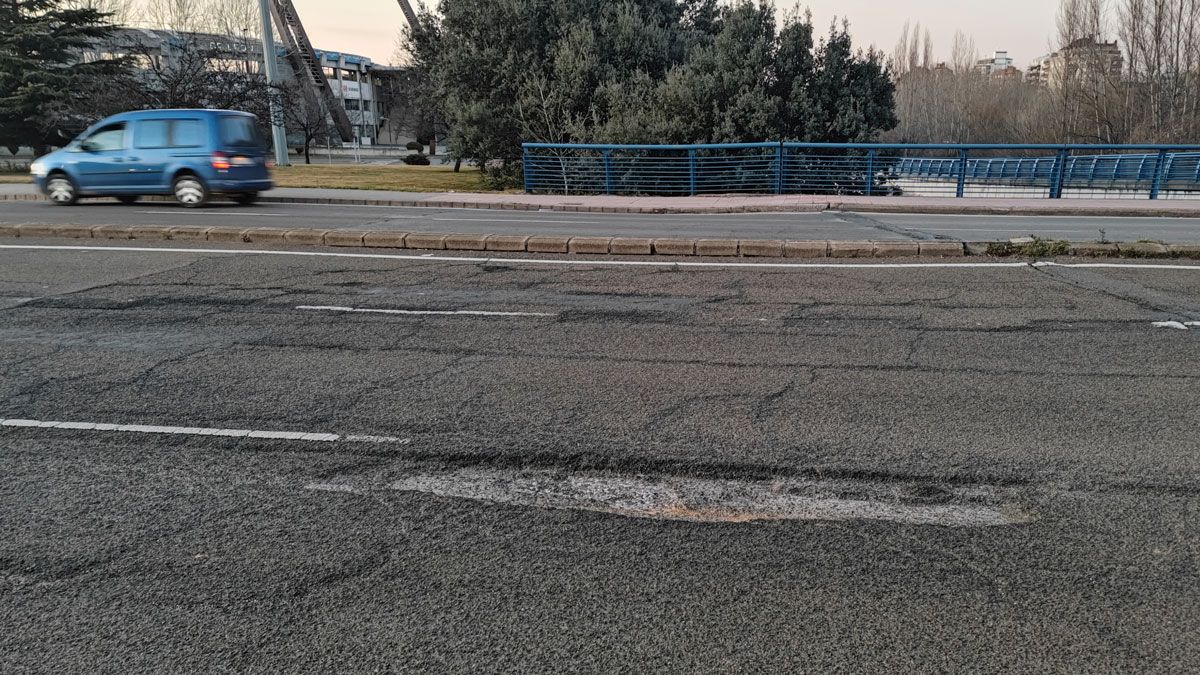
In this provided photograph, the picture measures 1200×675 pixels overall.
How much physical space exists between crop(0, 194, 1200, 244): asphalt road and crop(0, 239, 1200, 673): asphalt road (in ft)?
19.8

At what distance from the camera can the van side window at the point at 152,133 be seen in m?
17.0

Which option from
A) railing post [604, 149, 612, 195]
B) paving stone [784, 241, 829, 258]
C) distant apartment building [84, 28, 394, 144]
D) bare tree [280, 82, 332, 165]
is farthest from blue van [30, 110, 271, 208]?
distant apartment building [84, 28, 394, 144]

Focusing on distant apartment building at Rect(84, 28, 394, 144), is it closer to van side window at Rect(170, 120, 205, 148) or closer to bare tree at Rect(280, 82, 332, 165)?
bare tree at Rect(280, 82, 332, 165)

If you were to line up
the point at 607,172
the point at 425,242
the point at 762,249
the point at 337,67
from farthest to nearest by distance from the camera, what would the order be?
the point at 337,67
the point at 607,172
the point at 425,242
the point at 762,249

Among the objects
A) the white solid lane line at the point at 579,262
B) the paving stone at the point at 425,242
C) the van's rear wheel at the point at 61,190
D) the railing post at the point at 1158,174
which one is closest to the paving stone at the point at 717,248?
the white solid lane line at the point at 579,262

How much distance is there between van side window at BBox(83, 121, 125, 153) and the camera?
17.3 m

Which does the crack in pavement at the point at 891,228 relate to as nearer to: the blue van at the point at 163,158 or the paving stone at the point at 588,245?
the paving stone at the point at 588,245

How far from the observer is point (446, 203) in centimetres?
1975

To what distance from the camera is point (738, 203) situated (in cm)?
1925

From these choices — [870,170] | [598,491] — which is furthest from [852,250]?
[870,170]

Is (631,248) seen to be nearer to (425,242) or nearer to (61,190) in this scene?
(425,242)

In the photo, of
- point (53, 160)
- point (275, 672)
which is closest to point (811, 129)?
point (53, 160)

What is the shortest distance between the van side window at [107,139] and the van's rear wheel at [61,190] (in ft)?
3.06

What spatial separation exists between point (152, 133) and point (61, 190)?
276 cm
